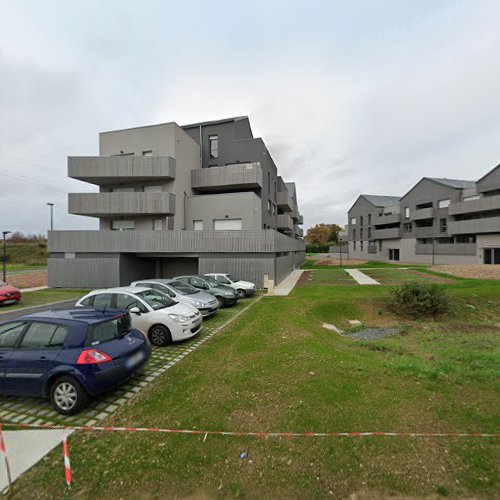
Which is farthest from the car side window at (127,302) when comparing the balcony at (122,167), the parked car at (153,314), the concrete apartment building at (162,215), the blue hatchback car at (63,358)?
the balcony at (122,167)

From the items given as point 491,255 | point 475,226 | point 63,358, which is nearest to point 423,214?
point 475,226

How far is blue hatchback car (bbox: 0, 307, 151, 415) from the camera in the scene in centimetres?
434

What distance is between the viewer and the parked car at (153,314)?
7582mm

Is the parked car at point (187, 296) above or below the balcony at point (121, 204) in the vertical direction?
below

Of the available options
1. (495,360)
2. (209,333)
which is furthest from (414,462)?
(209,333)

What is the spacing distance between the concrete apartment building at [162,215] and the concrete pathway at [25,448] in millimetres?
15013

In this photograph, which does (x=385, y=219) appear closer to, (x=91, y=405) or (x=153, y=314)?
(x=153, y=314)

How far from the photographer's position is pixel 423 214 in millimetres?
40812

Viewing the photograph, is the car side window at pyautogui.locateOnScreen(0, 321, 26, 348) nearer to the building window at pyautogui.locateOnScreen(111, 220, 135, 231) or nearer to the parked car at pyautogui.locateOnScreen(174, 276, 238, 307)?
the parked car at pyautogui.locateOnScreen(174, 276, 238, 307)

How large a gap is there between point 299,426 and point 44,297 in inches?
744

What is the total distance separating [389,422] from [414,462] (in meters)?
0.75

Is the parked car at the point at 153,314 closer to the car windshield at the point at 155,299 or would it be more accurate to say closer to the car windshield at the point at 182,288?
the car windshield at the point at 155,299

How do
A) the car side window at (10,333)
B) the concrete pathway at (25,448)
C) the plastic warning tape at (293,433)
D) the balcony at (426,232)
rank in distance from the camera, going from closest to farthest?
1. the concrete pathway at (25,448)
2. the plastic warning tape at (293,433)
3. the car side window at (10,333)
4. the balcony at (426,232)

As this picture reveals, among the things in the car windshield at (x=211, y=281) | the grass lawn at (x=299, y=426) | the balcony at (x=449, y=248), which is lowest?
the grass lawn at (x=299, y=426)
